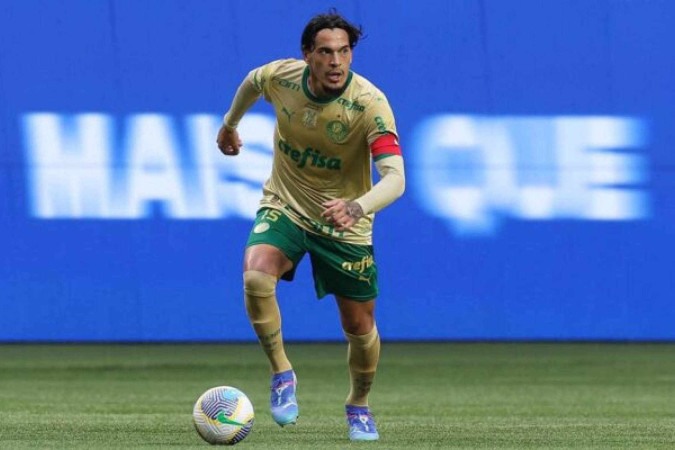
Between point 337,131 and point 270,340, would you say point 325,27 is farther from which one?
point 270,340

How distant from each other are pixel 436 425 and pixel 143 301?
23.4 feet

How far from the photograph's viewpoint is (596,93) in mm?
17047

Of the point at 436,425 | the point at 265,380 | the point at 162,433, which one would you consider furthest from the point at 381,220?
the point at 162,433

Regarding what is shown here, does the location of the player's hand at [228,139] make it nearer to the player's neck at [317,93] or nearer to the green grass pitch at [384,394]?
the player's neck at [317,93]

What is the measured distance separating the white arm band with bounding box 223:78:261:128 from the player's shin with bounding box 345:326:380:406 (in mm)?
1327

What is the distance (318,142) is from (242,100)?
0.69 metres

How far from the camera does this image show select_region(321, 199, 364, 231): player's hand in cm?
823

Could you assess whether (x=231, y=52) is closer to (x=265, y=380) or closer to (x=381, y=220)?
(x=381, y=220)

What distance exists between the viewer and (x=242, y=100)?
9625mm

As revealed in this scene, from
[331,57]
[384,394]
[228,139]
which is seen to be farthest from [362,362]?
[384,394]

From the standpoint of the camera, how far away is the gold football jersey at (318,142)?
9.02 meters

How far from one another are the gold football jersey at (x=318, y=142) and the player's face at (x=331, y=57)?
12cm

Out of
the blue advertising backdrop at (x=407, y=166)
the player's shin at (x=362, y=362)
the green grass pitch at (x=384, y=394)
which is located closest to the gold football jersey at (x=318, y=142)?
the player's shin at (x=362, y=362)

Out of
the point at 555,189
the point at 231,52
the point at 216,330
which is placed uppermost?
the point at 231,52
